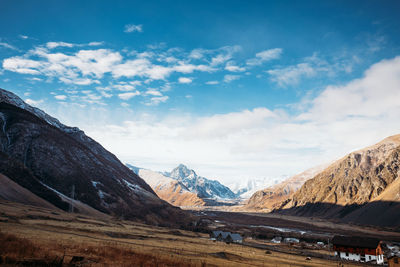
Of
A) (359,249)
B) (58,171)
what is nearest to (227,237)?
(359,249)

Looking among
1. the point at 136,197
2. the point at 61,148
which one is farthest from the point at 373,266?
the point at 61,148

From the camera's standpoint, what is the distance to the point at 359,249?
7562 cm

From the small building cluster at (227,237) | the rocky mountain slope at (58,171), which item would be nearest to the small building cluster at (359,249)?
the small building cluster at (227,237)

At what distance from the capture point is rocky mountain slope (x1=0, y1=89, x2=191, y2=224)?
119038 mm

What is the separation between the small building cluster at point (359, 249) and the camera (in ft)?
241

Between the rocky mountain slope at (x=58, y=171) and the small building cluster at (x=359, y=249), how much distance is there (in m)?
94.2

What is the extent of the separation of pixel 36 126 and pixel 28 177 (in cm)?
4717

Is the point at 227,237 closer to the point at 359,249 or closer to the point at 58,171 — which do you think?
the point at 359,249

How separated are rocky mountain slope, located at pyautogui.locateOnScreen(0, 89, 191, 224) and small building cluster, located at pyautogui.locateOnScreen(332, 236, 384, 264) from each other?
94.2 m

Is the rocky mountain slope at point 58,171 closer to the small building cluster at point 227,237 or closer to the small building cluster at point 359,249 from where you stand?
the small building cluster at point 227,237

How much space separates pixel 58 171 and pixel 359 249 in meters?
133

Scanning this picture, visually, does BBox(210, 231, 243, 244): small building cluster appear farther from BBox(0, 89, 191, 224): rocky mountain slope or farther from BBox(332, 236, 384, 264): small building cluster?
BBox(0, 89, 191, 224): rocky mountain slope

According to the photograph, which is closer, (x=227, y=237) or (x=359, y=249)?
(x=359, y=249)

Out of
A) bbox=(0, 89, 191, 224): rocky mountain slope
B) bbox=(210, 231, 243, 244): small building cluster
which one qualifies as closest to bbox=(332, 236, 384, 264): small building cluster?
bbox=(210, 231, 243, 244): small building cluster
